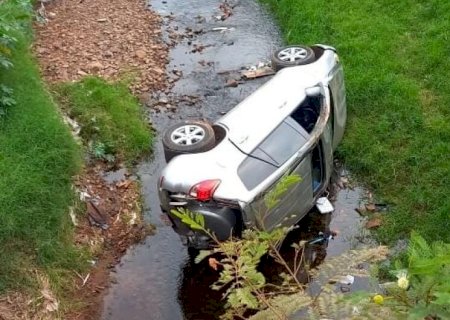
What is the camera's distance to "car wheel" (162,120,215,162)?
6.73 meters

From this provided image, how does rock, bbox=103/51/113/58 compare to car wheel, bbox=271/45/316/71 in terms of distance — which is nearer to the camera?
car wheel, bbox=271/45/316/71

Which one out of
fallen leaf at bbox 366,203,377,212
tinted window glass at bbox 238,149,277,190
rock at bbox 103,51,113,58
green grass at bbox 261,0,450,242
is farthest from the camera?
rock at bbox 103,51,113,58

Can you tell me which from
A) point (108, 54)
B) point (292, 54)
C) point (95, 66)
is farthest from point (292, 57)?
point (108, 54)

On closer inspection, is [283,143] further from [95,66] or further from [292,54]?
[95,66]

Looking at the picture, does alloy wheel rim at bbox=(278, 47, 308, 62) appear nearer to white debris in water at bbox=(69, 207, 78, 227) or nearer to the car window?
the car window

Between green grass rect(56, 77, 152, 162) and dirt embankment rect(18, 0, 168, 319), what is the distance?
12.6 inches

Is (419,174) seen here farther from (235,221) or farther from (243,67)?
(243,67)

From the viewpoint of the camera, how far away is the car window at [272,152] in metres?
6.44

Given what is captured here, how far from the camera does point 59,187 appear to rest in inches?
289

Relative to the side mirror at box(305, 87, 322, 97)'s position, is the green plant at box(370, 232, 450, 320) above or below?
above

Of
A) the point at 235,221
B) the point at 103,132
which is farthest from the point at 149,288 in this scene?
the point at 103,132

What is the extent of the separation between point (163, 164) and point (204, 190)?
2.49 metres

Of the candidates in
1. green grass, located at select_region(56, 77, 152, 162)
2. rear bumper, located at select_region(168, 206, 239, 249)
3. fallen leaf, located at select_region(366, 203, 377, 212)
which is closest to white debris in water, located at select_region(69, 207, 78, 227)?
green grass, located at select_region(56, 77, 152, 162)

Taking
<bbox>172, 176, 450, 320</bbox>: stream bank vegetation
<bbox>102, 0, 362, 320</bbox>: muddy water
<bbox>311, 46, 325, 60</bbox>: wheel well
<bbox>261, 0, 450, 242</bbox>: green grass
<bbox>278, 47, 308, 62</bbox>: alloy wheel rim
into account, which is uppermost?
<bbox>172, 176, 450, 320</bbox>: stream bank vegetation
